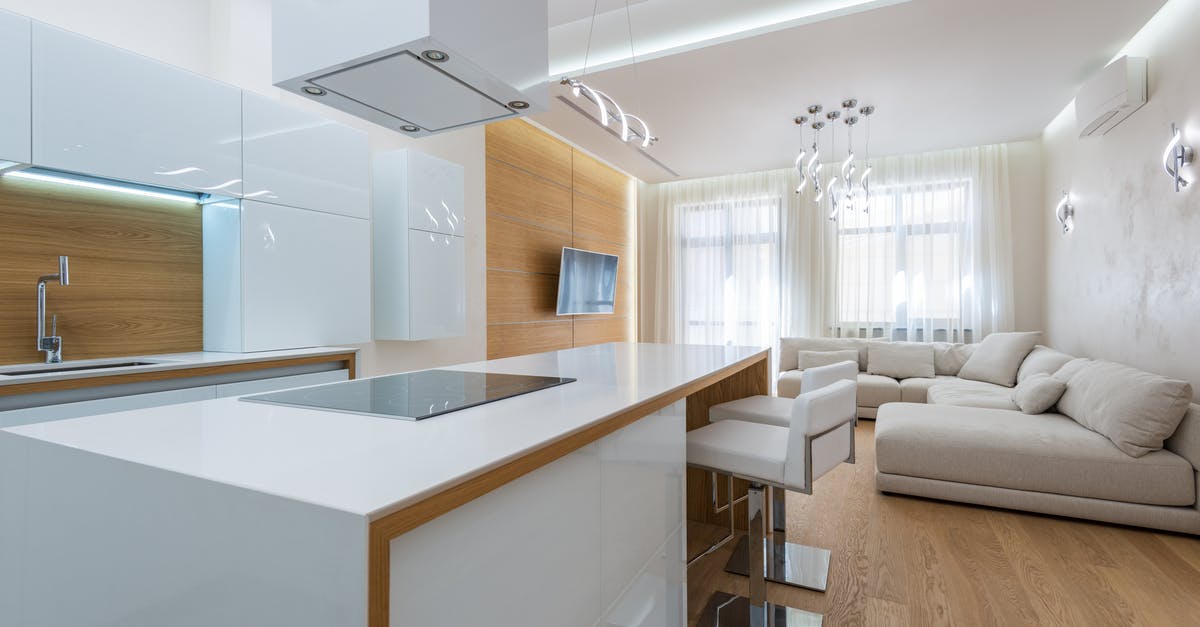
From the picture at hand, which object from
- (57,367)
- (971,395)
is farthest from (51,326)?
(971,395)

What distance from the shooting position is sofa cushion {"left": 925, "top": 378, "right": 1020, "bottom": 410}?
383cm

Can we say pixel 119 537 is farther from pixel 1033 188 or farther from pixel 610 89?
pixel 1033 188

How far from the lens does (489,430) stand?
3.05 feet

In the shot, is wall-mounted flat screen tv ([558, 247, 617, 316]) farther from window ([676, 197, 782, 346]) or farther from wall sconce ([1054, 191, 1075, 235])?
wall sconce ([1054, 191, 1075, 235])

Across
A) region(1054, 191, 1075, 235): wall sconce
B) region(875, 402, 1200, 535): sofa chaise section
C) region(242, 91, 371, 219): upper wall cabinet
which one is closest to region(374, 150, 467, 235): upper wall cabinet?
region(242, 91, 371, 219): upper wall cabinet

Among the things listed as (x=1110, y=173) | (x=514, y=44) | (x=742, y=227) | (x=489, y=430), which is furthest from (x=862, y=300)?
(x=489, y=430)

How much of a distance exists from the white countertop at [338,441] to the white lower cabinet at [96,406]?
108 centimetres

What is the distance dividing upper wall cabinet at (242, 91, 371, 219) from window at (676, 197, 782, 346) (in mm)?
4601

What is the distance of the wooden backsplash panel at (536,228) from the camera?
465 cm

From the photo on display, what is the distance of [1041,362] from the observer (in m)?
4.15

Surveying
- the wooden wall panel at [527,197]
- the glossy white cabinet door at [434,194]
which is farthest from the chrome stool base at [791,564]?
the wooden wall panel at [527,197]

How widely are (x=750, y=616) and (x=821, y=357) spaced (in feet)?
13.4

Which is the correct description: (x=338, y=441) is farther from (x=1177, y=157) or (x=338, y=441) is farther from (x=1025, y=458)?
(x=1177, y=157)

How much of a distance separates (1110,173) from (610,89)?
3.57 metres
